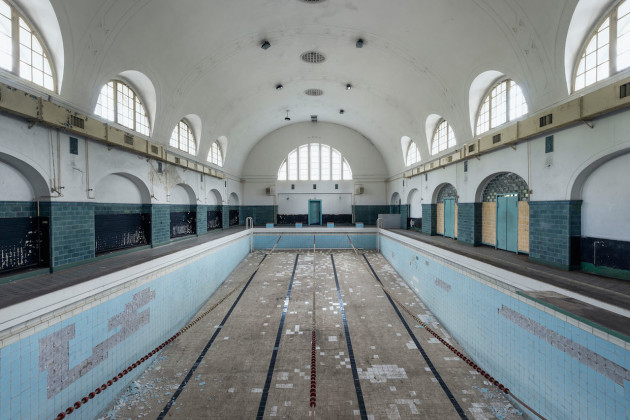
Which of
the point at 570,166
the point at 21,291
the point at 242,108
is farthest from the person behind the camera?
the point at 242,108

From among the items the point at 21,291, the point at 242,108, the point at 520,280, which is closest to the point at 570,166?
the point at 520,280

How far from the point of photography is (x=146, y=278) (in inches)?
201

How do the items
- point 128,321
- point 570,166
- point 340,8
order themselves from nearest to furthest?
1. point 128,321
2. point 570,166
3. point 340,8

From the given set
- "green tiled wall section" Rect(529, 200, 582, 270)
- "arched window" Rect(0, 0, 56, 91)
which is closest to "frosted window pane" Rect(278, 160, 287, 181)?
"arched window" Rect(0, 0, 56, 91)

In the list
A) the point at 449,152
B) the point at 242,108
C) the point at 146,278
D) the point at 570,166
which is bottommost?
the point at 146,278

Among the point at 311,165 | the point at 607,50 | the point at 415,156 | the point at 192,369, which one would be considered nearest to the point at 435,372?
the point at 192,369

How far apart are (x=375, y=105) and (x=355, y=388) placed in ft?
37.6

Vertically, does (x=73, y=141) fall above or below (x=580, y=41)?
below

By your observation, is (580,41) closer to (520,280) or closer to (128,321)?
(520,280)

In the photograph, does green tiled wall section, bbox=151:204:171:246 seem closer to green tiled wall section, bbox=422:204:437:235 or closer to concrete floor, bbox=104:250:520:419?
concrete floor, bbox=104:250:520:419

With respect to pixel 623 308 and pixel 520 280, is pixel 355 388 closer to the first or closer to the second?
pixel 520 280

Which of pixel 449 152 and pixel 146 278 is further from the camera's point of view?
pixel 449 152

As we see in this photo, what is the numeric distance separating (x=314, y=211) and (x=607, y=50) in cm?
1455

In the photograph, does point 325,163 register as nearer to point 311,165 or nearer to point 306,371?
point 311,165
